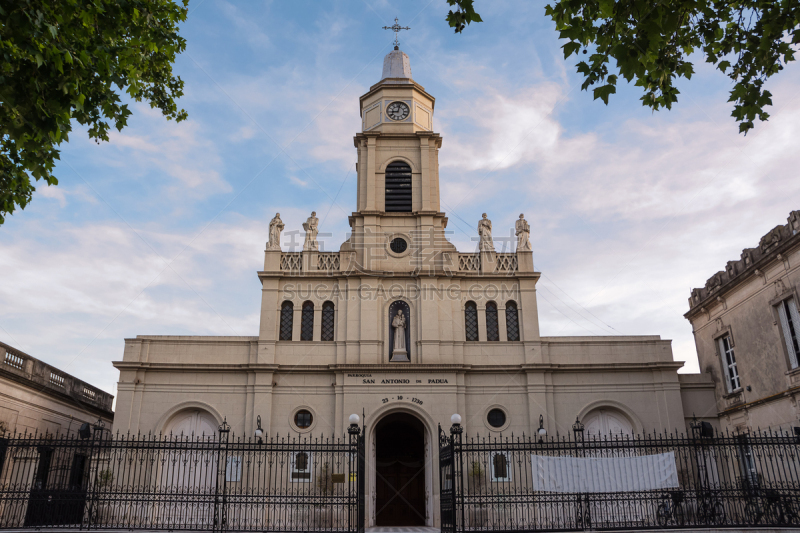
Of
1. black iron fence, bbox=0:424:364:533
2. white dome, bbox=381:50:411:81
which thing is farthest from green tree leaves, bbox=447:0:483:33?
white dome, bbox=381:50:411:81

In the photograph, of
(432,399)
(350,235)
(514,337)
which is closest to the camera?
(432,399)


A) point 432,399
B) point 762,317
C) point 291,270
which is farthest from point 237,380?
point 762,317

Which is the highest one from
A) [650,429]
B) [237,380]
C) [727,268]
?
[727,268]

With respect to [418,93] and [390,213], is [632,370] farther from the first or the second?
[418,93]

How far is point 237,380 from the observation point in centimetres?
2775

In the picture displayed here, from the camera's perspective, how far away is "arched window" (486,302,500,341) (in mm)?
29094

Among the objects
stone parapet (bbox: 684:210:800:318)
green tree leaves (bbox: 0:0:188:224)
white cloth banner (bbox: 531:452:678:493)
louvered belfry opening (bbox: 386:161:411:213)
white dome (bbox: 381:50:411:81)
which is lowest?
white cloth banner (bbox: 531:452:678:493)

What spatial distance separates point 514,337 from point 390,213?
8823 millimetres

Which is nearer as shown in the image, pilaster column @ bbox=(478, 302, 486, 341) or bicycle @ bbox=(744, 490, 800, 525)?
bicycle @ bbox=(744, 490, 800, 525)

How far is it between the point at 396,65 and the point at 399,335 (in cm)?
1647

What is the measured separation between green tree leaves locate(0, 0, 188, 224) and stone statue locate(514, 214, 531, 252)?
2059 centimetres

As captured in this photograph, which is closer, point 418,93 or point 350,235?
point 350,235

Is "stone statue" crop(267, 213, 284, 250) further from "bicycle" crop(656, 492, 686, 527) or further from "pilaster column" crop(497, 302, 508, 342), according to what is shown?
"bicycle" crop(656, 492, 686, 527)

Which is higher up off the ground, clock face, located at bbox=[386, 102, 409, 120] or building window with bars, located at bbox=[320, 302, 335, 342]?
clock face, located at bbox=[386, 102, 409, 120]
